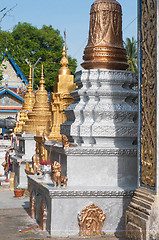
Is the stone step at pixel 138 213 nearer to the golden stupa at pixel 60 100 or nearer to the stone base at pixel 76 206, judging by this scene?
the stone base at pixel 76 206

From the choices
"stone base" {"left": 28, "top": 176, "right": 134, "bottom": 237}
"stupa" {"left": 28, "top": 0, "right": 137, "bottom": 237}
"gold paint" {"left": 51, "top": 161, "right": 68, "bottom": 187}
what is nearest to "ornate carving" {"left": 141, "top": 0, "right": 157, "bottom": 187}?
"stone base" {"left": 28, "top": 176, "right": 134, "bottom": 237}

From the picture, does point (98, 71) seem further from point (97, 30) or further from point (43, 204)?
point (43, 204)

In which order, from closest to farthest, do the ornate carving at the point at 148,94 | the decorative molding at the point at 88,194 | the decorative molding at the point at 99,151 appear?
the ornate carving at the point at 148,94 < the decorative molding at the point at 88,194 < the decorative molding at the point at 99,151

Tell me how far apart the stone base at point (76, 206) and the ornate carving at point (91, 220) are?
6 cm

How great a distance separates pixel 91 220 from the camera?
313 inches

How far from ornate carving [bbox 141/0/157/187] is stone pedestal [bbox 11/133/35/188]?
8.68 meters

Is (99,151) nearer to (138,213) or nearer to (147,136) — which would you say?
(147,136)

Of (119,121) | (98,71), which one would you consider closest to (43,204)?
(119,121)

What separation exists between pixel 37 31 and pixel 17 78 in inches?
400

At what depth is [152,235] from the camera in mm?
6781

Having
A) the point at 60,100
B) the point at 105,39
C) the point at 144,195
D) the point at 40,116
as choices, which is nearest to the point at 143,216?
the point at 144,195

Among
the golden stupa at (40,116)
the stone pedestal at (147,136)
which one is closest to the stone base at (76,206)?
the stone pedestal at (147,136)

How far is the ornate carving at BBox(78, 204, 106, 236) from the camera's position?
791 centimetres

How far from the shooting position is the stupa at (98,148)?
7.93 meters
